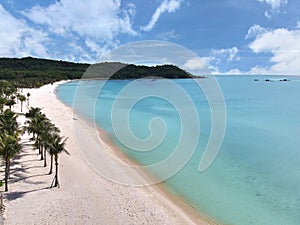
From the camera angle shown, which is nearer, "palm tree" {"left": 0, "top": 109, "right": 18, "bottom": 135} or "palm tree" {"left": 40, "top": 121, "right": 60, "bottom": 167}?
"palm tree" {"left": 40, "top": 121, "right": 60, "bottom": 167}

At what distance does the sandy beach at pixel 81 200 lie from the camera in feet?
66.7

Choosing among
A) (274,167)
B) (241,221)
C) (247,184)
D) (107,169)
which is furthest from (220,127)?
(241,221)

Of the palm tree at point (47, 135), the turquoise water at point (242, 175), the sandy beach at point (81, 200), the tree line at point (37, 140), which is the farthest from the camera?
the palm tree at point (47, 135)

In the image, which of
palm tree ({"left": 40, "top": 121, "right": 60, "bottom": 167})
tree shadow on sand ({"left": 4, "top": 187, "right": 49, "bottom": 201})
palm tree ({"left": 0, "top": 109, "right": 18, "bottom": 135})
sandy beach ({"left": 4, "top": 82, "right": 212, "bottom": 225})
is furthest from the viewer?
palm tree ({"left": 0, "top": 109, "right": 18, "bottom": 135})

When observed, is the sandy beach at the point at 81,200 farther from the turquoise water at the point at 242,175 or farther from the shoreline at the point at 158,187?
the turquoise water at the point at 242,175

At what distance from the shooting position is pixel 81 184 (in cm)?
2578

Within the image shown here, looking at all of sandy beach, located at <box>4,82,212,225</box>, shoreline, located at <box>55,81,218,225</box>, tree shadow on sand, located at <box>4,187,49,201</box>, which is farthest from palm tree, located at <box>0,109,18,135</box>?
shoreline, located at <box>55,81,218,225</box>

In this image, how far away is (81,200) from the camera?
22.7 m

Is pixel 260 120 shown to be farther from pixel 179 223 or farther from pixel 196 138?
pixel 179 223

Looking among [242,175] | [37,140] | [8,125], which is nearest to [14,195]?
[37,140]

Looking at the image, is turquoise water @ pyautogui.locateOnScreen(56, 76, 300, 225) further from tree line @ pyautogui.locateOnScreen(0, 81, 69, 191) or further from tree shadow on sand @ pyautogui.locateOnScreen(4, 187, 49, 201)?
tree shadow on sand @ pyautogui.locateOnScreen(4, 187, 49, 201)

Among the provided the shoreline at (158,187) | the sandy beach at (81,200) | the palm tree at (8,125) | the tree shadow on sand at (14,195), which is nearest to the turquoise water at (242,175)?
the shoreline at (158,187)

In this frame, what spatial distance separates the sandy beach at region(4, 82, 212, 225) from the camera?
20344 millimetres

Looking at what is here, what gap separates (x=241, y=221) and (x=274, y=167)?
14.3 m
